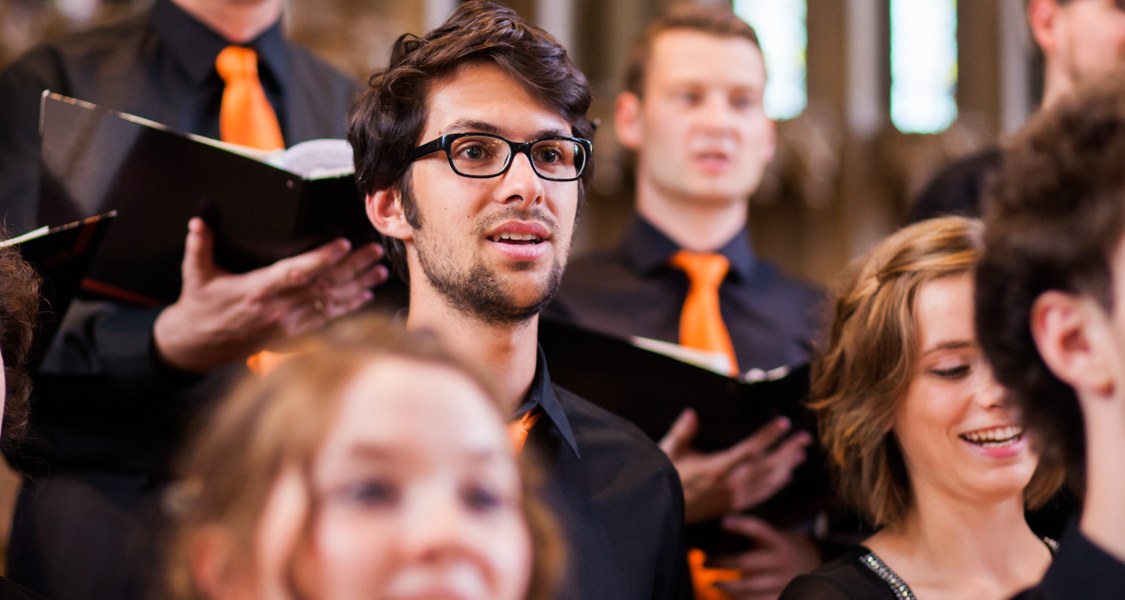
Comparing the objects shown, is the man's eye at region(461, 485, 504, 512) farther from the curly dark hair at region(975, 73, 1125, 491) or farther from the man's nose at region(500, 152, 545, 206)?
the man's nose at region(500, 152, 545, 206)

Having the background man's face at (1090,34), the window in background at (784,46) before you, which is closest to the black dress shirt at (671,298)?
the background man's face at (1090,34)

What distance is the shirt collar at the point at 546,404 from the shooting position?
217 centimetres

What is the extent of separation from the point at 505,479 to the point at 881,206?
620 cm

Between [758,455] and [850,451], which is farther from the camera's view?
[758,455]

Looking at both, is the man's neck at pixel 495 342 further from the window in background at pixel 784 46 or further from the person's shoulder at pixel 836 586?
the window in background at pixel 784 46

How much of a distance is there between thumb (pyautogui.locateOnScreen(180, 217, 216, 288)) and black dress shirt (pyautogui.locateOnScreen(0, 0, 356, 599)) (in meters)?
0.19

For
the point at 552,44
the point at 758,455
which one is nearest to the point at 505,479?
the point at 552,44

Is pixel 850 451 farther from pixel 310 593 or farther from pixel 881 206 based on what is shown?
pixel 881 206

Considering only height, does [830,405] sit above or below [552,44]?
below

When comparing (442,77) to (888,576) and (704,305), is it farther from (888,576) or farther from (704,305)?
(704,305)

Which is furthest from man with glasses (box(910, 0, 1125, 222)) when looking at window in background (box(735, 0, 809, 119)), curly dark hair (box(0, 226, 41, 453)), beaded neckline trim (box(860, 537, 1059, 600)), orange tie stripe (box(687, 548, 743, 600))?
window in background (box(735, 0, 809, 119))

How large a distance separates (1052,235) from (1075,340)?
0.12m

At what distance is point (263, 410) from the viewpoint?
1.20 metres

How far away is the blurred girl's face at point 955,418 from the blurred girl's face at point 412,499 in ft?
3.93
